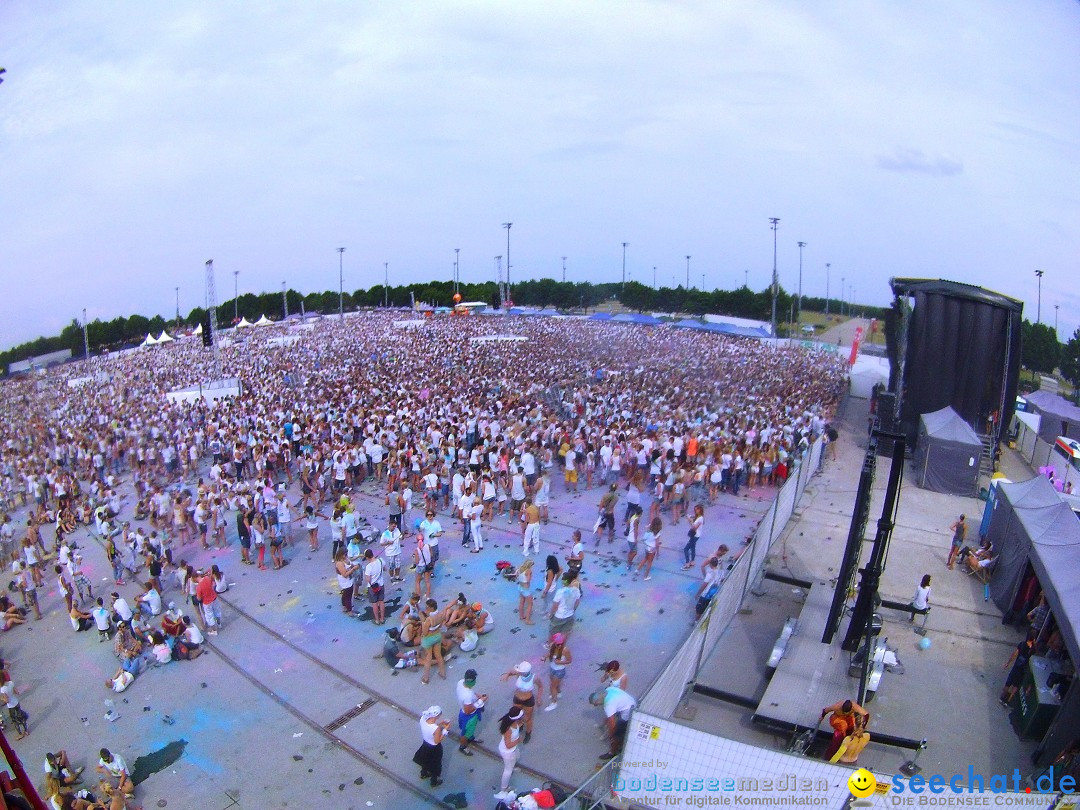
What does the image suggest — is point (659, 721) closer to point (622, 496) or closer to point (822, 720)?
point (822, 720)

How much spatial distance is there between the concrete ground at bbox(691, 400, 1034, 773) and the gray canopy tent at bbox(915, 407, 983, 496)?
1.18 m

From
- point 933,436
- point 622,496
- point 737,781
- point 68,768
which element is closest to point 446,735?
point 737,781

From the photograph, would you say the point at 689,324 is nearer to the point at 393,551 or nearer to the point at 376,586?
the point at 393,551

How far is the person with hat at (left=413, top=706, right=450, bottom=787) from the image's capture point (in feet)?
20.4

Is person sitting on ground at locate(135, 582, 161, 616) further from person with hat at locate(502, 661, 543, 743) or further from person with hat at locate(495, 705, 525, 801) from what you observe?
person with hat at locate(495, 705, 525, 801)

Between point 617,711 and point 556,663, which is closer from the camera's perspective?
point 617,711

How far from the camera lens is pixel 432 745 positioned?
625 cm

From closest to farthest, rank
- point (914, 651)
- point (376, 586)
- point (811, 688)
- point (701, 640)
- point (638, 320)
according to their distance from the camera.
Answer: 1. point (811, 688)
2. point (701, 640)
3. point (914, 651)
4. point (376, 586)
5. point (638, 320)

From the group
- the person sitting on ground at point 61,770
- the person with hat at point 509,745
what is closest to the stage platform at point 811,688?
the person with hat at point 509,745

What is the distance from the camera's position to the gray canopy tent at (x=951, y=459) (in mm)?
15375

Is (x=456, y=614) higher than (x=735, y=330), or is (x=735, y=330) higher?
(x=735, y=330)

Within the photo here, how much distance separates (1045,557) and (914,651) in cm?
198

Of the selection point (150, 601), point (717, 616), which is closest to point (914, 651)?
point (717, 616)

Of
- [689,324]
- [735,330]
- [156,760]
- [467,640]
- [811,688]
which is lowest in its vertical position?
[156,760]
